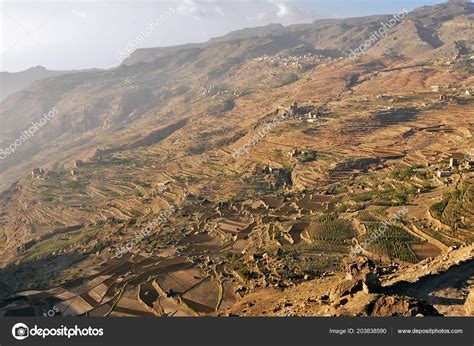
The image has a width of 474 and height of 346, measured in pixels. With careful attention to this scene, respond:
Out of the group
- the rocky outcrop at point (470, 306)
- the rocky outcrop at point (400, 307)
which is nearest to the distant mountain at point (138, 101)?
the rocky outcrop at point (400, 307)

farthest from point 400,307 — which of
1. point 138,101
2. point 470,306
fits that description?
point 138,101

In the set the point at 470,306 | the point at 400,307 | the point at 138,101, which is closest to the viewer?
the point at 400,307

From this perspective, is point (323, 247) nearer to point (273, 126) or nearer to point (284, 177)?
point (284, 177)

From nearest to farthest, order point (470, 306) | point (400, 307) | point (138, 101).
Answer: point (400, 307) < point (470, 306) < point (138, 101)

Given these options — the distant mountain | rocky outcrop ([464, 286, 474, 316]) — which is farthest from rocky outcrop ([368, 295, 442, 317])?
the distant mountain

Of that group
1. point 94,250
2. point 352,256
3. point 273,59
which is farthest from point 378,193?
point 273,59

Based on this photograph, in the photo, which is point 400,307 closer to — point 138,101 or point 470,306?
point 470,306

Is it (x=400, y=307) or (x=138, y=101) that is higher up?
(x=138, y=101)

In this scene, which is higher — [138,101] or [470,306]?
[138,101]

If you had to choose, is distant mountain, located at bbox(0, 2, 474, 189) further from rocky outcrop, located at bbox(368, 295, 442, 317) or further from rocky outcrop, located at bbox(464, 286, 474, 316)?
rocky outcrop, located at bbox(464, 286, 474, 316)

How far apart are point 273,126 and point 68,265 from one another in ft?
157

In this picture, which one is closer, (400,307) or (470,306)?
(400,307)

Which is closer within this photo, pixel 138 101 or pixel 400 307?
pixel 400 307


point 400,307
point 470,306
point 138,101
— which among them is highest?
point 138,101
